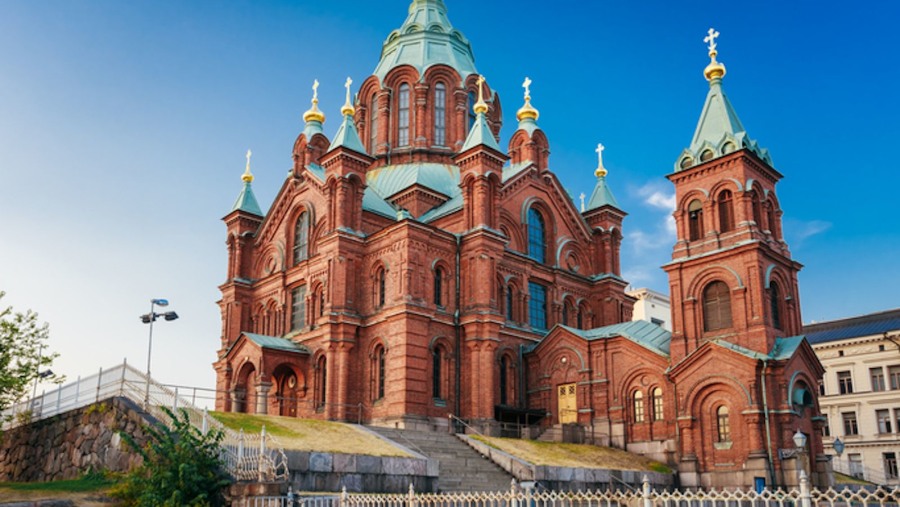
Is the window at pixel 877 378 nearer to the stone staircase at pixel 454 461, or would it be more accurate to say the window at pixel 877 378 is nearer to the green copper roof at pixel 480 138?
the green copper roof at pixel 480 138

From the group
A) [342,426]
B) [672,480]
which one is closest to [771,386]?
[672,480]

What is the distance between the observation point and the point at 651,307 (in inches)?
3260

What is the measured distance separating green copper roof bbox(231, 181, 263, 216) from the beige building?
34432 mm

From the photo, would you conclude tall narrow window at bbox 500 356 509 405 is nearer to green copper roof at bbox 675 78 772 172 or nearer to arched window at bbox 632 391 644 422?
arched window at bbox 632 391 644 422

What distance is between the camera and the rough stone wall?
76.1ft

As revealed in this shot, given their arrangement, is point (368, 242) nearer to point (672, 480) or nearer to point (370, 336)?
point (370, 336)

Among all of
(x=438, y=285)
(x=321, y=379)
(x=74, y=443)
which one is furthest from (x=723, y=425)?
(x=74, y=443)

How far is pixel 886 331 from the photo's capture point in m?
48.9

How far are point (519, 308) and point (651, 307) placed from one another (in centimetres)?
4450

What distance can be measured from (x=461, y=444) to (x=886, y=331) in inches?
1193

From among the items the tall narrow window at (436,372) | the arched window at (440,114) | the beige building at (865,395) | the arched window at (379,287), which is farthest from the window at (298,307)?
the beige building at (865,395)

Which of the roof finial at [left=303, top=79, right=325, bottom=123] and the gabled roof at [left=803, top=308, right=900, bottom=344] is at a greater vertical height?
the roof finial at [left=303, top=79, right=325, bottom=123]

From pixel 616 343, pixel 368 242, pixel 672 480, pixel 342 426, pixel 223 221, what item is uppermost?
pixel 223 221

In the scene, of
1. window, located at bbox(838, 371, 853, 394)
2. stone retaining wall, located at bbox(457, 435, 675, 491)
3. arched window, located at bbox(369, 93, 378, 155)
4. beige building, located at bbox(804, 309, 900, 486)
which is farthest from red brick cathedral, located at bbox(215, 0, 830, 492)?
window, located at bbox(838, 371, 853, 394)
